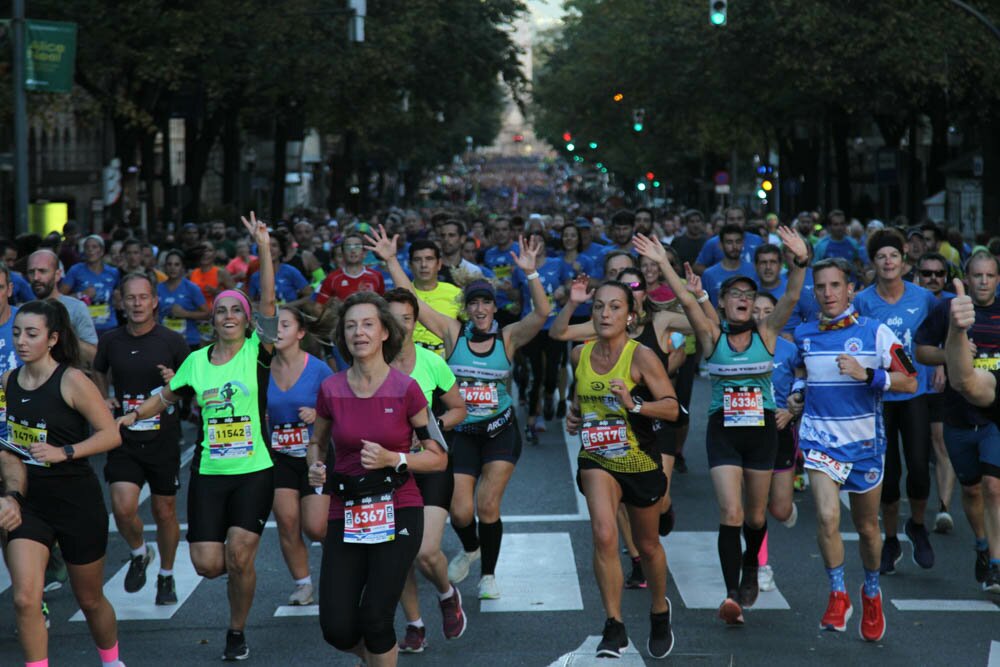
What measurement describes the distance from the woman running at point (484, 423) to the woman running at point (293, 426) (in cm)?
92

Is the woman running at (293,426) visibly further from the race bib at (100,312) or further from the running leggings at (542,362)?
the race bib at (100,312)

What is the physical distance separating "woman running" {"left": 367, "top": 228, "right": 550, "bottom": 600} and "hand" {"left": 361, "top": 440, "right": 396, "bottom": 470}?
8.47 ft

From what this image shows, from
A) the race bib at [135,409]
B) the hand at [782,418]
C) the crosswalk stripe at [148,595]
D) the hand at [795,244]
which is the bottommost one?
the crosswalk stripe at [148,595]

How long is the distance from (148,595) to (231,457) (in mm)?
1955

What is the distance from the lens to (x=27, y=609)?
6820 millimetres

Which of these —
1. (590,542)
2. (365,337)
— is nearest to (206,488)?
A: (365,337)

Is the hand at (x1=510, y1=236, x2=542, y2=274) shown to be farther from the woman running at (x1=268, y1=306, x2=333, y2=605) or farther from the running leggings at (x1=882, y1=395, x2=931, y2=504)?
the running leggings at (x1=882, y1=395, x2=931, y2=504)

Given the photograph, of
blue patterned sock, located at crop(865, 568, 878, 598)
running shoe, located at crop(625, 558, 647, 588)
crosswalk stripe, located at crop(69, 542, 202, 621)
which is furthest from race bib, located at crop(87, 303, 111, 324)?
blue patterned sock, located at crop(865, 568, 878, 598)

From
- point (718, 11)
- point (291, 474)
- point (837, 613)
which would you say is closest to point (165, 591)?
point (291, 474)

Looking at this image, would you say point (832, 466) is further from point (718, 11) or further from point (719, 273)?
point (718, 11)

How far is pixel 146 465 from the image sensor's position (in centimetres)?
940

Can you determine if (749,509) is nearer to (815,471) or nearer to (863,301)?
(815,471)

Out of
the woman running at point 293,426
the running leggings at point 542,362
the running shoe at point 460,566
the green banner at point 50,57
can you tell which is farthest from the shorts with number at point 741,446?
the green banner at point 50,57

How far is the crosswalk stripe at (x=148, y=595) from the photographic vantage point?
9148mm
